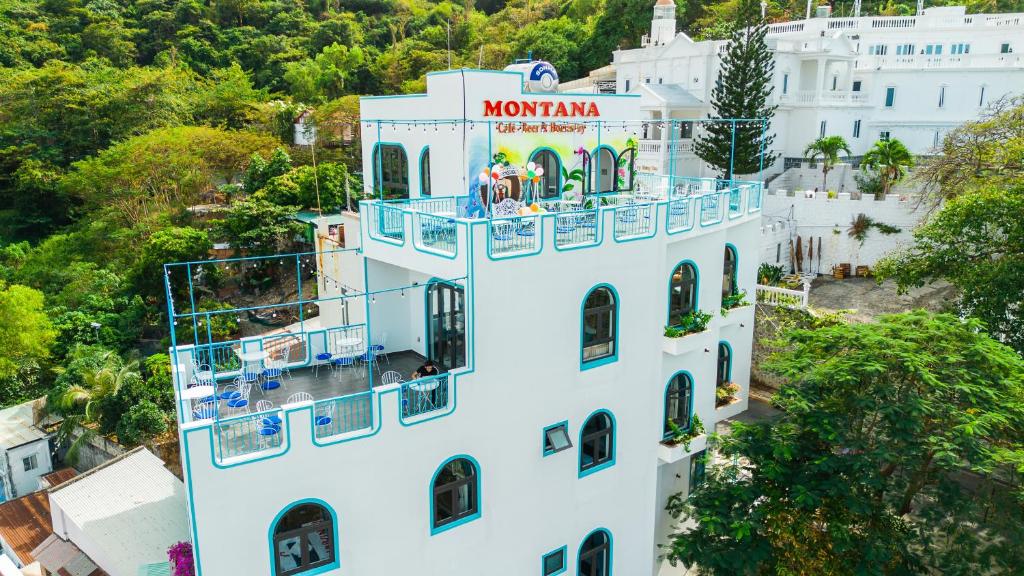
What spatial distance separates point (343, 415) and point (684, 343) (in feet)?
21.4

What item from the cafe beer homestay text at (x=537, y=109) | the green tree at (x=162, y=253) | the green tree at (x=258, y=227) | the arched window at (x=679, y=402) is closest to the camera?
the cafe beer homestay text at (x=537, y=109)

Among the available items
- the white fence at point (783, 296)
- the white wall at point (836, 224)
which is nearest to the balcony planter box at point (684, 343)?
the white fence at point (783, 296)

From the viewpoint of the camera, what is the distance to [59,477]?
65.8ft

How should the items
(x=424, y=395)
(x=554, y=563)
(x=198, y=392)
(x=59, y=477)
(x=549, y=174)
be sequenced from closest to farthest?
(x=198, y=392), (x=424, y=395), (x=554, y=563), (x=549, y=174), (x=59, y=477)

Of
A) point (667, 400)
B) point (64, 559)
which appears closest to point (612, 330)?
point (667, 400)

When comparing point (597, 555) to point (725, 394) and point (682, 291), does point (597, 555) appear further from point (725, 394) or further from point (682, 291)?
point (682, 291)

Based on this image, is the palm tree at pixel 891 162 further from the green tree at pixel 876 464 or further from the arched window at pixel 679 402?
the arched window at pixel 679 402

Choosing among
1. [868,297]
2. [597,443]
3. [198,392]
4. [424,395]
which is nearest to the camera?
[198,392]

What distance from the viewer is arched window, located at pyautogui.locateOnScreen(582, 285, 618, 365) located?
10937 millimetres

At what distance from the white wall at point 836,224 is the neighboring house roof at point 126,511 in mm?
20558

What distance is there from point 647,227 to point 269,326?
21131 millimetres

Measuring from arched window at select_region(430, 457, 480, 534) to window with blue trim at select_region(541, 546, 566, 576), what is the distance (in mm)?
1913

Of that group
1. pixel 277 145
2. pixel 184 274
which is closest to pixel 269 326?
pixel 184 274

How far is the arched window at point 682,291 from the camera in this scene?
42.3 feet
